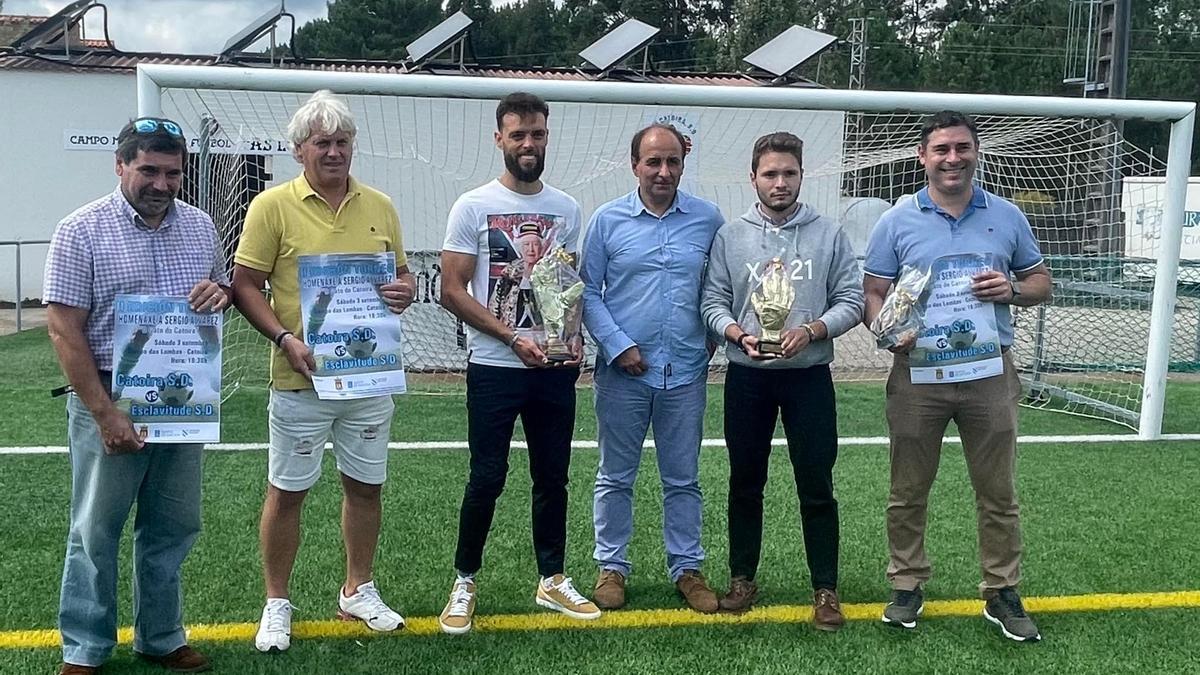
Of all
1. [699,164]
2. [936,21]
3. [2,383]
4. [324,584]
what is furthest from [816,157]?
[936,21]

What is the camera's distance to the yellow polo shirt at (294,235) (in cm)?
334

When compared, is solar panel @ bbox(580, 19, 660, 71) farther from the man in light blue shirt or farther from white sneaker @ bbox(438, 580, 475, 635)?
white sneaker @ bbox(438, 580, 475, 635)

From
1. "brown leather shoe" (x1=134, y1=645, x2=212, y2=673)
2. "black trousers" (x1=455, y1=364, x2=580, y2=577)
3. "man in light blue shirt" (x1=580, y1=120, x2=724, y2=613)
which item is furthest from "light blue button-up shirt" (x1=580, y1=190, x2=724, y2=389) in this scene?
"brown leather shoe" (x1=134, y1=645, x2=212, y2=673)

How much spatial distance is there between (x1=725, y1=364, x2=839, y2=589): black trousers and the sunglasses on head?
2.10 meters

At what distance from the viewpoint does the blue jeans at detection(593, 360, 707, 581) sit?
12.8ft

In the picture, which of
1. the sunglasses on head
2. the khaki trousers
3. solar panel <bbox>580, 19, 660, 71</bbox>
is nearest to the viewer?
the sunglasses on head

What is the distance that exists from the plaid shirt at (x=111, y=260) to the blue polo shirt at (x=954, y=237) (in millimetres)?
2387

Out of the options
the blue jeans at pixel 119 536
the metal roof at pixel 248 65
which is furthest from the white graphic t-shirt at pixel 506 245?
the metal roof at pixel 248 65

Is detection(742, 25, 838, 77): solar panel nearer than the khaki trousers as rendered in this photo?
No

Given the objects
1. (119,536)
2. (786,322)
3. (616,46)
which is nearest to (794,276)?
(786,322)

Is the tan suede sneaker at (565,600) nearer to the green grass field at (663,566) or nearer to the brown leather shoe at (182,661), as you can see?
the green grass field at (663,566)

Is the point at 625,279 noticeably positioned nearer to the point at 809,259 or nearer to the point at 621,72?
the point at 809,259

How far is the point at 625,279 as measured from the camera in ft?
12.6

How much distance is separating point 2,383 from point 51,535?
483 cm
